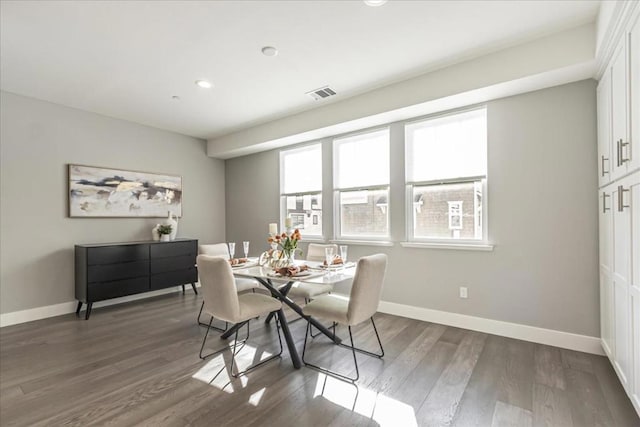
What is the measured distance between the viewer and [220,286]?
2.39 metres

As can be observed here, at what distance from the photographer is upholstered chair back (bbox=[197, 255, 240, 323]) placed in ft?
7.70

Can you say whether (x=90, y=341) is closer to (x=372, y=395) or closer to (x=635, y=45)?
(x=372, y=395)

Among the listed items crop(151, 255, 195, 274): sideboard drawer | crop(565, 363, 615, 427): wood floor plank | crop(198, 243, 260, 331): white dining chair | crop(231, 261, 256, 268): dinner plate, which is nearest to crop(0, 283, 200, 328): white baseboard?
crop(151, 255, 195, 274): sideboard drawer

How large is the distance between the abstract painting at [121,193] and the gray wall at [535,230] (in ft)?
13.2

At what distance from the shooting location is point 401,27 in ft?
8.10

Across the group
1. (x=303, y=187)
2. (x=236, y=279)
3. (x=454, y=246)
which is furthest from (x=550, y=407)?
(x=303, y=187)

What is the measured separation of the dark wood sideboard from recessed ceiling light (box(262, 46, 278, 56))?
3.16m

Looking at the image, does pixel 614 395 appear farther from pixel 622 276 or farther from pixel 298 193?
pixel 298 193

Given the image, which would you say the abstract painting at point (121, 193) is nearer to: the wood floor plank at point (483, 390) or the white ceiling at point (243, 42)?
the white ceiling at point (243, 42)

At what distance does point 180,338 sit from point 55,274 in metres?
2.26

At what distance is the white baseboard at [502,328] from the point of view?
2.74 m

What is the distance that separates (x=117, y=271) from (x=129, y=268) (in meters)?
0.15

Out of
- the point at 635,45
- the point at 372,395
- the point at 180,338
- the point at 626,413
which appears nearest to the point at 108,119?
the point at 180,338

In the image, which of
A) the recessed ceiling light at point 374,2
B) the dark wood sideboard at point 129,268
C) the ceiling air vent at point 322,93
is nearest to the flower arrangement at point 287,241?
the ceiling air vent at point 322,93
